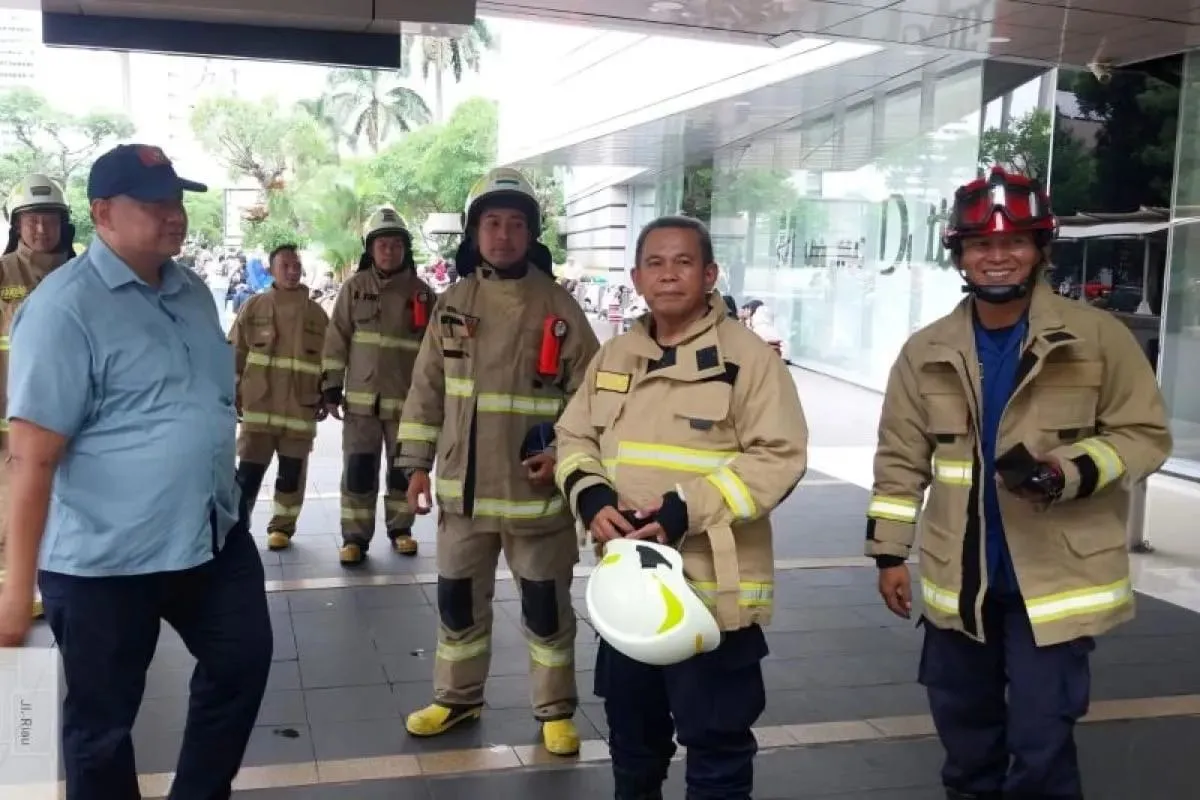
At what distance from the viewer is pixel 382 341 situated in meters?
6.69

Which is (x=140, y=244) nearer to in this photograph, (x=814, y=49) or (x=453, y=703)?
(x=453, y=703)

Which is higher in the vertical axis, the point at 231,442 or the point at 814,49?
the point at 814,49

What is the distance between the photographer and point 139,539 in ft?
9.41

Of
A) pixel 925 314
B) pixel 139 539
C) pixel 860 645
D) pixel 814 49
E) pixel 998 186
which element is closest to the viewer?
pixel 139 539

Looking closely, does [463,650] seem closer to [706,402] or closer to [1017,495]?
[706,402]

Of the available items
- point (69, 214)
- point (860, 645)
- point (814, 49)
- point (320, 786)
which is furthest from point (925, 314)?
point (320, 786)

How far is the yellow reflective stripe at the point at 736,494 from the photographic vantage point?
9.53 feet

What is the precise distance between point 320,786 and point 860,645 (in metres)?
2.75

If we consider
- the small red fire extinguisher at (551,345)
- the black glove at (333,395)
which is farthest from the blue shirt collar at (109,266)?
the black glove at (333,395)

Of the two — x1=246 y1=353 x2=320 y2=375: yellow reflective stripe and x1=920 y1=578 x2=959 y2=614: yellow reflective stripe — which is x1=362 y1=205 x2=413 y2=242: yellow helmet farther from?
x1=920 y1=578 x2=959 y2=614: yellow reflective stripe

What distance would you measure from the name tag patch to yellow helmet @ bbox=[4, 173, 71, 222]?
3.73 metres

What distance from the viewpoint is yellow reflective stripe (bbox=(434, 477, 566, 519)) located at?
157 inches

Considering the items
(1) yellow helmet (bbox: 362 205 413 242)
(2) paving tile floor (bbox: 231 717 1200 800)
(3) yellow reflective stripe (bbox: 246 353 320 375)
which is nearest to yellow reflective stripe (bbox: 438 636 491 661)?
(2) paving tile floor (bbox: 231 717 1200 800)

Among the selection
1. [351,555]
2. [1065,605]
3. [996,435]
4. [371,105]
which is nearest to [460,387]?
[996,435]
